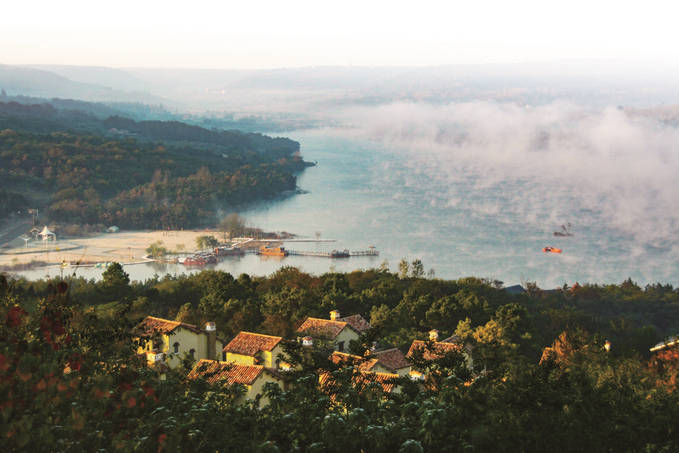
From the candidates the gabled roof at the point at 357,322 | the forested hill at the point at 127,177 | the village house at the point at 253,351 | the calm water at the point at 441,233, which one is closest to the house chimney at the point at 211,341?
the village house at the point at 253,351

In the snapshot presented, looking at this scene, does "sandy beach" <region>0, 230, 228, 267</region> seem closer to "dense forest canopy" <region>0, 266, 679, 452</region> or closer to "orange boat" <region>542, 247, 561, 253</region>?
"orange boat" <region>542, 247, 561, 253</region>

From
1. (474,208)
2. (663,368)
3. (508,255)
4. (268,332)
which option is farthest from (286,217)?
(663,368)

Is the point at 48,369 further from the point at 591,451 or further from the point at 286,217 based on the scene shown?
the point at 286,217

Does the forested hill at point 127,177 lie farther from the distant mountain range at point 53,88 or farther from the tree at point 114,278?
the distant mountain range at point 53,88

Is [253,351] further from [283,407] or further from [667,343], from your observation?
[283,407]

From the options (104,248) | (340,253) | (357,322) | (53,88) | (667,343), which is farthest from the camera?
(53,88)

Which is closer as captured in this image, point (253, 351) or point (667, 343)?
point (253, 351)

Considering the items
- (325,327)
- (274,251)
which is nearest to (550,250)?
(274,251)

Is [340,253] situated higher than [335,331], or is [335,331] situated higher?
[335,331]
